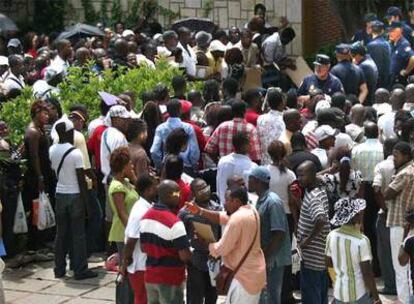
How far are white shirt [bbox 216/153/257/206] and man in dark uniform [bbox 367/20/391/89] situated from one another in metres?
6.48

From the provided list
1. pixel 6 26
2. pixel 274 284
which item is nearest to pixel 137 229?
pixel 274 284

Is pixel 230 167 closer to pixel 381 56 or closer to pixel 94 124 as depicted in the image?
pixel 94 124

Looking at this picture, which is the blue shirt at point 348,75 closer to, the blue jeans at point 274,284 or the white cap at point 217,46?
the white cap at point 217,46

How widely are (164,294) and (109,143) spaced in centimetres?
290

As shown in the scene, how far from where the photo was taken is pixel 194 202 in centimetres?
1045

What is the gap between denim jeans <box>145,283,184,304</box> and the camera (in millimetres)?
9977

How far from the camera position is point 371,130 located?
1213 cm

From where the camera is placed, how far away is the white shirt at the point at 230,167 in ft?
37.8

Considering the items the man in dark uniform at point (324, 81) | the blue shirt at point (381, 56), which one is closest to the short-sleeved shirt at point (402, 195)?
the man in dark uniform at point (324, 81)

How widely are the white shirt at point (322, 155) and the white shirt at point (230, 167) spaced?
2.51ft

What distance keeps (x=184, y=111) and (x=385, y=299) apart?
3.37 m

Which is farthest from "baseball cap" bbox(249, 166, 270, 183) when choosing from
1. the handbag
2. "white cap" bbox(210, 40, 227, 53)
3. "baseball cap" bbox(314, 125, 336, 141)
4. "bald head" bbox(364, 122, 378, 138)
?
"white cap" bbox(210, 40, 227, 53)

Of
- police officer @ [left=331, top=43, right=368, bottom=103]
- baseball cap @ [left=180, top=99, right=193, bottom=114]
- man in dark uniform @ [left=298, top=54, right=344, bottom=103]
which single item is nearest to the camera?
baseball cap @ [left=180, top=99, right=193, bottom=114]

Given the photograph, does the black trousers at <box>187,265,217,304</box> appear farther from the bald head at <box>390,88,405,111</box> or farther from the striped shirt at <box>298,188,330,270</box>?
the bald head at <box>390,88,405,111</box>
